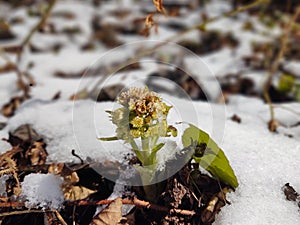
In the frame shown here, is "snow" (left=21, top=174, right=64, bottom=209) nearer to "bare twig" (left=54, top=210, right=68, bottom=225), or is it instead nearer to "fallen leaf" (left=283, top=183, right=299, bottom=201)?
"bare twig" (left=54, top=210, right=68, bottom=225)

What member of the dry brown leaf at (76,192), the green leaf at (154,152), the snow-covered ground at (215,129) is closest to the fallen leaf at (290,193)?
the snow-covered ground at (215,129)

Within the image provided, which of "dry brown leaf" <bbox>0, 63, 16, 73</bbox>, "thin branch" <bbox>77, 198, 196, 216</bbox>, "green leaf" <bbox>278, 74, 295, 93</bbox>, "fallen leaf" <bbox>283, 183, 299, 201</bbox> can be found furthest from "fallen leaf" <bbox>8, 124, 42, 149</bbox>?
"green leaf" <bbox>278, 74, 295, 93</bbox>

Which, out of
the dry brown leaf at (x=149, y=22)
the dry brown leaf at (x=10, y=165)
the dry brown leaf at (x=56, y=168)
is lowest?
the dry brown leaf at (x=56, y=168)

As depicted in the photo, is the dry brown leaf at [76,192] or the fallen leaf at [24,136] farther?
the fallen leaf at [24,136]

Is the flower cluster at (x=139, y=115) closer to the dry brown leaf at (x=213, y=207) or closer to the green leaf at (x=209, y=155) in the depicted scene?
the green leaf at (x=209, y=155)

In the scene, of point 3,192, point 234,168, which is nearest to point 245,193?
point 234,168

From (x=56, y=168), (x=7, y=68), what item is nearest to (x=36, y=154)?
(x=56, y=168)

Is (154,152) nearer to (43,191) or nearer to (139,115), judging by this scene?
(139,115)
